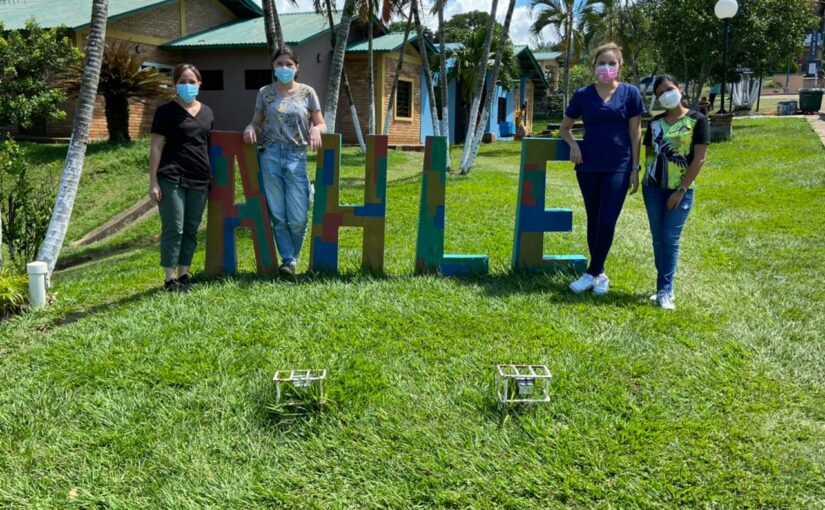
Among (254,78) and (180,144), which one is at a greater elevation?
(254,78)

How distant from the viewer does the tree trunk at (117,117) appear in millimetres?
14187

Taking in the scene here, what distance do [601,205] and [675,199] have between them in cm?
49

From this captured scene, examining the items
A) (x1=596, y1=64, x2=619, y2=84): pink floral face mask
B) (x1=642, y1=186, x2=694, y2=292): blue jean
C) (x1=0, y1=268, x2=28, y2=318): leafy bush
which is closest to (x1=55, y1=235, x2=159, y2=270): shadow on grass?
(x1=0, y1=268, x2=28, y2=318): leafy bush

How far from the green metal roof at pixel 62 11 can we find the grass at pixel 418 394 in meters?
13.0

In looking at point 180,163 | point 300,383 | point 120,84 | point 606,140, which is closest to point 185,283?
point 180,163

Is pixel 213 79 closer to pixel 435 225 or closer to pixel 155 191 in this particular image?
pixel 155 191

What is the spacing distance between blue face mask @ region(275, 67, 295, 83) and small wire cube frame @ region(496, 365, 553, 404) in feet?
8.99

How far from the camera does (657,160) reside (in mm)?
4395

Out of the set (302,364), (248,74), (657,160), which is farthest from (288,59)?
(248,74)

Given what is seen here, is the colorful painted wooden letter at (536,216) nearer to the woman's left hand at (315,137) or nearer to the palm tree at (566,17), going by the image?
the woman's left hand at (315,137)

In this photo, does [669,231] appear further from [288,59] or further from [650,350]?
[288,59]

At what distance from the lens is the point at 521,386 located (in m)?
3.08

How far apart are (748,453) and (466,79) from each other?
849 inches

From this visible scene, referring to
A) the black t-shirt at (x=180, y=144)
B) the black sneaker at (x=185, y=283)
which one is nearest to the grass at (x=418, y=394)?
the black sneaker at (x=185, y=283)
